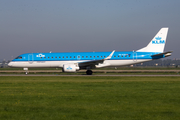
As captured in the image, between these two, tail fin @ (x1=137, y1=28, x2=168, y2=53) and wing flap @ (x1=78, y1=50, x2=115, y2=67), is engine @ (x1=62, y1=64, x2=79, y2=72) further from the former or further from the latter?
tail fin @ (x1=137, y1=28, x2=168, y2=53)

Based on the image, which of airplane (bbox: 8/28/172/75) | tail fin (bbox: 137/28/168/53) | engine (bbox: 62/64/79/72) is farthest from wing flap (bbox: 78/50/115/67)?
tail fin (bbox: 137/28/168/53)

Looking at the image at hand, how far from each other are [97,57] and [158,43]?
1014 centimetres

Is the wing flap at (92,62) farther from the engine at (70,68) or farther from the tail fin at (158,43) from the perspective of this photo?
the tail fin at (158,43)

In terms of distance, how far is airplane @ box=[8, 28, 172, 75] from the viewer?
36.8 meters

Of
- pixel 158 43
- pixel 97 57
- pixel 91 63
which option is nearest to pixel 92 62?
pixel 91 63

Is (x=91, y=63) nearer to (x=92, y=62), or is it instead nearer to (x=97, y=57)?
(x=92, y=62)

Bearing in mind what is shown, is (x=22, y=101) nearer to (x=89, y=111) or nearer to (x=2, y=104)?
(x=2, y=104)

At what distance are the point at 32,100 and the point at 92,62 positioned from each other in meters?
22.5

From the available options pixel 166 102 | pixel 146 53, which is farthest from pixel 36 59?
pixel 166 102

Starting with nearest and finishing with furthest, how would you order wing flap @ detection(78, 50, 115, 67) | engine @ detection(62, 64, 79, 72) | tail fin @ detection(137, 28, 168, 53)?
wing flap @ detection(78, 50, 115, 67), engine @ detection(62, 64, 79, 72), tail fin @ detection(137, 28, 168, 53)

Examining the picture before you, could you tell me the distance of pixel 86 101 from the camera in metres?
12.0

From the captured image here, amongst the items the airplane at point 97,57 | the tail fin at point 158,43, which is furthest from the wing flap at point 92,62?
the tail fin at point 158,43

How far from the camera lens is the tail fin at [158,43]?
37781 millimetres

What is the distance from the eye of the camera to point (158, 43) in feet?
125
